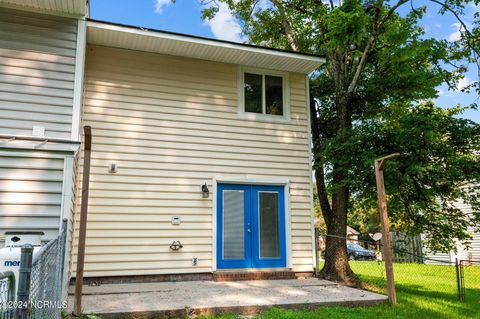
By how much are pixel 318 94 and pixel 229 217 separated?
4.23m

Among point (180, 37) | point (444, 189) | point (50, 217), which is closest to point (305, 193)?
point (444, 189)

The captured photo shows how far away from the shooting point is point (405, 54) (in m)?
8.61

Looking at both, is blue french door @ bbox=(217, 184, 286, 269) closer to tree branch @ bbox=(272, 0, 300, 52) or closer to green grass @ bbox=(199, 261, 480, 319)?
green grass @ bbox=(199, 261, 480, 319)

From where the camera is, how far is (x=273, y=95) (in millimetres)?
8648

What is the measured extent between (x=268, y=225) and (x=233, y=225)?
0.77 metres

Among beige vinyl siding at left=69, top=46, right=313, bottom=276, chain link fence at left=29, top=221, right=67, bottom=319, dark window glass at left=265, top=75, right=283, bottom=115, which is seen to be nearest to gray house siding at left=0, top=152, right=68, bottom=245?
chain link fence at left=29, top=221, right=67, bottom=319

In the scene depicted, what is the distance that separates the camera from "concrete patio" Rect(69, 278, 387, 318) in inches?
190

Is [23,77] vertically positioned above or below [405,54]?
below

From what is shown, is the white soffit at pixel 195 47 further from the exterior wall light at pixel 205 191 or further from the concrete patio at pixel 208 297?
the concrete patio at pixel 208 297

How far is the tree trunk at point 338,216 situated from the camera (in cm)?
794

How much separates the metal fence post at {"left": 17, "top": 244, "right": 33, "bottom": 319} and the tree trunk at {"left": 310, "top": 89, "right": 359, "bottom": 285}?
671 centimetres

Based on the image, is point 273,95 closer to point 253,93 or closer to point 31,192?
point 253,93

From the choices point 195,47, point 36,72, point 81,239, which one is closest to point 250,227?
point 195,47

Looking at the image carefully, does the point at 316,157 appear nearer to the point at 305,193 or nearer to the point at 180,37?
the point at 305,193
